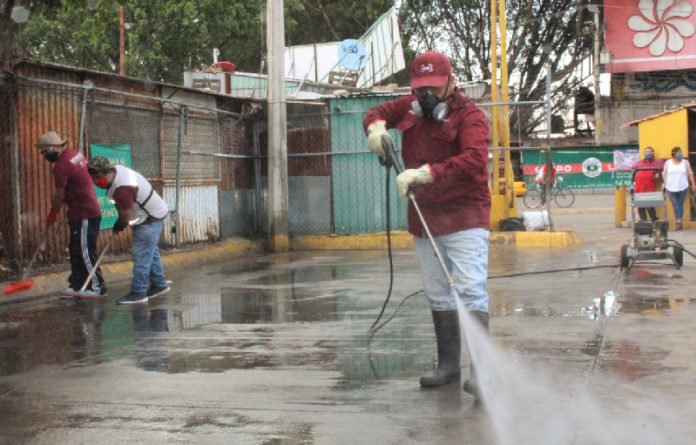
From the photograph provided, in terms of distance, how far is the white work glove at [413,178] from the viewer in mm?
4762

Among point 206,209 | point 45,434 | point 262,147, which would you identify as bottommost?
point 45,434

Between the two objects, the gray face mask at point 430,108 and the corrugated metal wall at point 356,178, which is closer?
the gray face mask at point 430,108

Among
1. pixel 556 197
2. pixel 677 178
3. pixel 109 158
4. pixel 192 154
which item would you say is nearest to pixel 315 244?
pixel 192 154

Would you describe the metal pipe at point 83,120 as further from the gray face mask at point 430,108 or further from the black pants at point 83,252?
the gray face mask at point 430,108

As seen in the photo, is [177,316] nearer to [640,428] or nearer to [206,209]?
[640,428]

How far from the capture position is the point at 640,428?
416 cm

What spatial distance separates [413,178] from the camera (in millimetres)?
4754

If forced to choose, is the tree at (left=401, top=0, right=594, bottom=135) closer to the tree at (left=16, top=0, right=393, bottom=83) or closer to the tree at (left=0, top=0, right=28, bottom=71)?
the tree at (left=16, top=0, right=393, bottom=83)

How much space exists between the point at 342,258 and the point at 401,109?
8.13 metres

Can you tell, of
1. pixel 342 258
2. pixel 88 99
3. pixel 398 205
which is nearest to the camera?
pixel 88 99

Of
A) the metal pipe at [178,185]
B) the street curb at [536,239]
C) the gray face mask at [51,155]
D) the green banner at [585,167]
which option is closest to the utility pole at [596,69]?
the green banner at [585,167]

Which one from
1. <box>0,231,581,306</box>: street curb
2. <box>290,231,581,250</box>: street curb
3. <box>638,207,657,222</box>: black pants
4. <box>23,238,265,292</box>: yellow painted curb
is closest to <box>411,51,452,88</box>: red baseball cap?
<box>23,238,265,292</box>: yellow painted curb

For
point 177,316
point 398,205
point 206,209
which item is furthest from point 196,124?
point 177,316

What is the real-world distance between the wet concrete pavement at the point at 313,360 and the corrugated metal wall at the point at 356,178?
501cm
